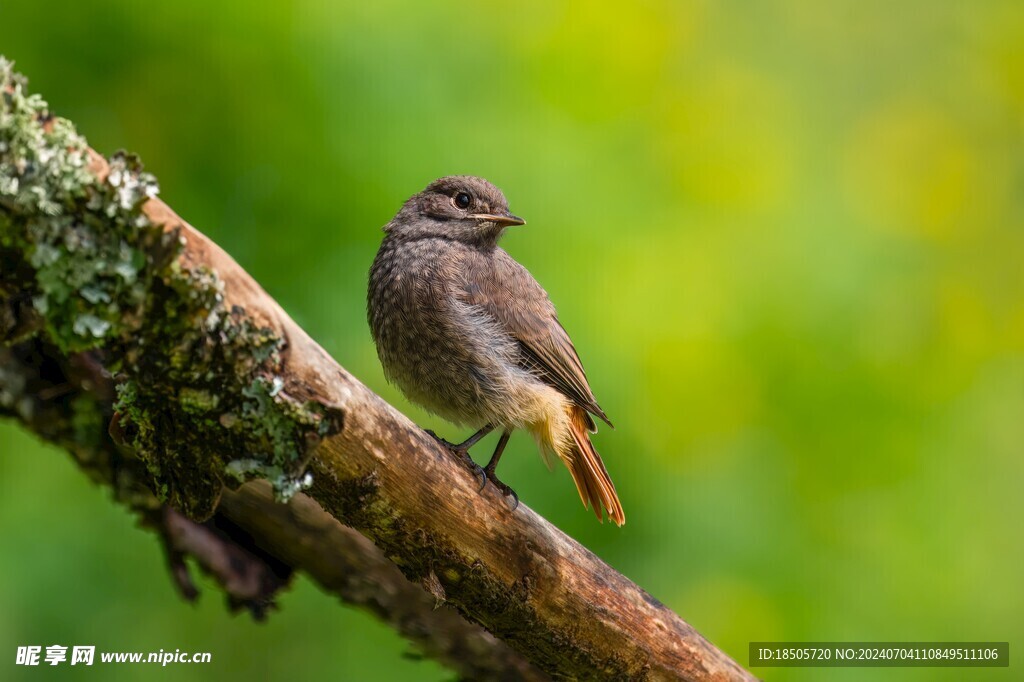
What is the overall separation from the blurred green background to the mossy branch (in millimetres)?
491

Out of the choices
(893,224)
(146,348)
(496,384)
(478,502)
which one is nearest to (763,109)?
(893,224)

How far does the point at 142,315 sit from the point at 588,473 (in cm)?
217

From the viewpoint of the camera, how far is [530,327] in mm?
4191

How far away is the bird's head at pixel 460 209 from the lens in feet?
14.7

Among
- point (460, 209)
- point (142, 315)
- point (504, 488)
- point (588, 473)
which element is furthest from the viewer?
point (460, 209)

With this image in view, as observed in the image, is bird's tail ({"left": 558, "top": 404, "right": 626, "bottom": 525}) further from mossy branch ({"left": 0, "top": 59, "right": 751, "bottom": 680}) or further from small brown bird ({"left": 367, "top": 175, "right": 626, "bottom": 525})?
mossy branch ({"left": 0, "top": 59, "right": 751, "bottom": 680})

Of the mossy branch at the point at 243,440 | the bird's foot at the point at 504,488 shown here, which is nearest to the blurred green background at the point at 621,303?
the mossy branch at the point at 243,440

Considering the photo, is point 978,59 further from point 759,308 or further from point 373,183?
point 373,183

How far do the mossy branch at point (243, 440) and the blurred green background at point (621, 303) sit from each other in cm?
49

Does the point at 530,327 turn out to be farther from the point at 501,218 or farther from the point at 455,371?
the point at 501,218

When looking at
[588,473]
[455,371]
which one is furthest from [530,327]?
[588,473]

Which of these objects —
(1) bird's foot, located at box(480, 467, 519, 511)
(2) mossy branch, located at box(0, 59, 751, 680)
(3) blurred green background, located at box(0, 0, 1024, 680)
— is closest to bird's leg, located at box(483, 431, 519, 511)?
(1) bird's foot, located at box(480, 467, 519, 511)

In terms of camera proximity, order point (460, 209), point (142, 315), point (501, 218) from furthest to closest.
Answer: point (460, 209)
point (501, 218)
point (142, 315)

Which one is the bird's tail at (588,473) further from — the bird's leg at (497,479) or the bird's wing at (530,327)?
the bird's leg at (497,479)
